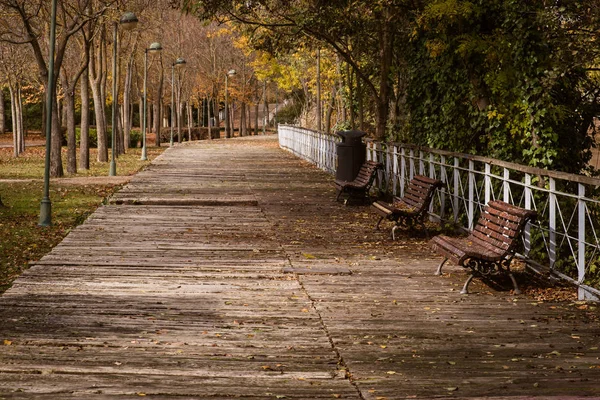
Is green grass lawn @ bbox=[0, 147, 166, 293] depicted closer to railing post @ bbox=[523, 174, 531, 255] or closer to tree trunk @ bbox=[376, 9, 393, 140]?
railing post @ bbox=[523, 174, 531, 255]

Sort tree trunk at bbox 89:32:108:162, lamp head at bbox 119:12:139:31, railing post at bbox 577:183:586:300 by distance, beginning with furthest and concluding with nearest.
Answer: tree trunk at bbox 89:32:108:162, lamp head at bbox 119:12:139:31, railing post at bbox 577:183:586:300

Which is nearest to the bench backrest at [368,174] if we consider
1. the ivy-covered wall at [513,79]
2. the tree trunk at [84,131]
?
the ivy-covered wall at [513,79]

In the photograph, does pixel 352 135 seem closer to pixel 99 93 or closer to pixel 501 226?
pixel 501 226

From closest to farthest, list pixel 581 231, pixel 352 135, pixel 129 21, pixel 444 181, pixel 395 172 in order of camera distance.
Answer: pixel 581 231 < pixel 444 181 < pixel 395 172 < pixel 352 135 < pixel 129 21

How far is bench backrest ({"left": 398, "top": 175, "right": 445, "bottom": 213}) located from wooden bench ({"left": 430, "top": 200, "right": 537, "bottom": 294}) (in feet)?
8.65

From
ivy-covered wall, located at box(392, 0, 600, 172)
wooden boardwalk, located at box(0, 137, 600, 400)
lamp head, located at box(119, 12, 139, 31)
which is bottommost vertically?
wooden boardwalk, located at box(0, 137, 600, 400)

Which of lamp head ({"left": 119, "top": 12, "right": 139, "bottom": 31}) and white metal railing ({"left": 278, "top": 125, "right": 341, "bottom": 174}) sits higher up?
lamp head ({"left": 119, "top": 12, "right": 139, "bottom": 31})

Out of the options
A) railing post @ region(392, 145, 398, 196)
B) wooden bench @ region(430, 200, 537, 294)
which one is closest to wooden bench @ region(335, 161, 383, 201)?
railing post @ region(392, 145, 398, 196)

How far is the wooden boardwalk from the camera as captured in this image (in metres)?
6.32

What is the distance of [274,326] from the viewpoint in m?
7.98

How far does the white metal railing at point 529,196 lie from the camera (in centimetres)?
943

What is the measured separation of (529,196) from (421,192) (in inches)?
136

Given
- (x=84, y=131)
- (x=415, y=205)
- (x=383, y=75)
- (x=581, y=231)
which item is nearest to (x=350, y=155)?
(x=383, y=75)

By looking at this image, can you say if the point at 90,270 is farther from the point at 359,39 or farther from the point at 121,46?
the point at 121,46
